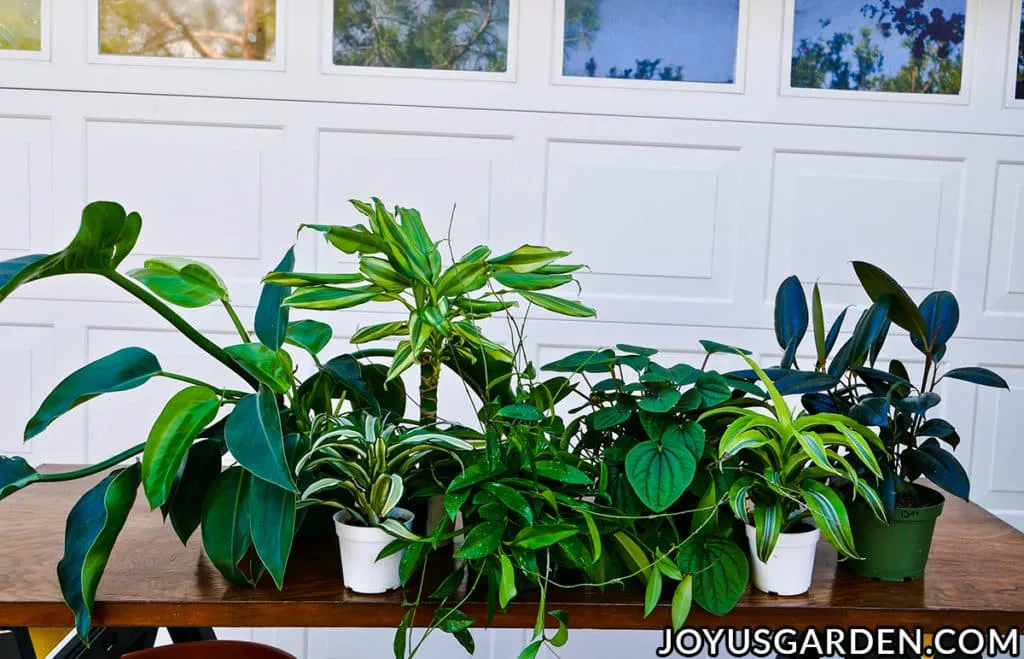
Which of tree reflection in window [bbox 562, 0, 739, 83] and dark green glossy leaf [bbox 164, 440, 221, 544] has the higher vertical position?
tree reflection in window [bbox 562, 0, 739, 83]

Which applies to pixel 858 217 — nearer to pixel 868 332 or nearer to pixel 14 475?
pixel 868 332

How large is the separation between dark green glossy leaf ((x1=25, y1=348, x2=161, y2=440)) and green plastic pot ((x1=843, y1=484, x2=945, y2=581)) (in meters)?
0.87

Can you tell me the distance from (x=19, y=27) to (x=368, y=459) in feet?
7.45

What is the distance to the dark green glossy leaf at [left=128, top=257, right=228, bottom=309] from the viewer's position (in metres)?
1.13

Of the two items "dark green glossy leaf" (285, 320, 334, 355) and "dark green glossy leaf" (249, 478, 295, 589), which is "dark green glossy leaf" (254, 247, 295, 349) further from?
"dark green glossy leaf" (249, 478, 295, 589)

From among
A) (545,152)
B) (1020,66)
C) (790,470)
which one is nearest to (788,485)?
(790,470)

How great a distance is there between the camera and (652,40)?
2.81m

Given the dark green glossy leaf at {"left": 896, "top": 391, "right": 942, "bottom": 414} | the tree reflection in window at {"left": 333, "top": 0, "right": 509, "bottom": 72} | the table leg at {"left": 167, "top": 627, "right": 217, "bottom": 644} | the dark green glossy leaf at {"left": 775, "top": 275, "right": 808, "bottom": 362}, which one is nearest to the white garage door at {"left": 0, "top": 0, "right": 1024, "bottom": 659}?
the tree reflection in window at {"left": 333, "top": 0, "right": 509, "bottom": 72}

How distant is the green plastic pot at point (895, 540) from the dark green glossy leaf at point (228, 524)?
75cm

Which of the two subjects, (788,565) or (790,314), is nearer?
(788,565)

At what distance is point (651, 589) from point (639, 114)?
1.91 meters

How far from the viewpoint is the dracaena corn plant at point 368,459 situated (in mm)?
1124

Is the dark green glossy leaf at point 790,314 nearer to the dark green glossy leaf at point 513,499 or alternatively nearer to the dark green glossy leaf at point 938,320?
the dark green glossy leaf at point 938,320

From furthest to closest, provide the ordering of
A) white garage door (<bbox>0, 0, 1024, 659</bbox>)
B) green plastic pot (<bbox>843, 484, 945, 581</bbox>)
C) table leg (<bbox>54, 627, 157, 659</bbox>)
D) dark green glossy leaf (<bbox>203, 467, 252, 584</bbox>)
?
1. white garage door (<bbox>0, 0, 1024, 659</bbox>)
2. table leg (<bbox>54, 627, 157, 659</bbox>)
3. green plastic pot (<bbox>843, 484, 945, 581</bbox>)
4. dark green glossy leaf (<bbox>203, 467, 252, 584</bbox>)
